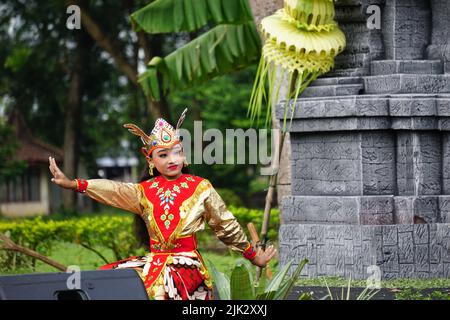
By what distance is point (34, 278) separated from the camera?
16.9 feet

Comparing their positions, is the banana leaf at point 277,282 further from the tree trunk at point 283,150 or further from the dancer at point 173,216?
the tree trunk at point 283,150

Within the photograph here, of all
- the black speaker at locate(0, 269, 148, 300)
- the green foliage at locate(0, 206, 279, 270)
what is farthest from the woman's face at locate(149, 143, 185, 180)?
the green foliage at locate(0, 206, 279, 270)

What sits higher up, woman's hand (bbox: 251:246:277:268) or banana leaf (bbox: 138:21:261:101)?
banana leaf (bbox: 138:21:261:101)

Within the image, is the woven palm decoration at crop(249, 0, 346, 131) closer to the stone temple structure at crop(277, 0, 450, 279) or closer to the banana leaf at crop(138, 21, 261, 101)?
the stone temple structure at crop(277, 0, 450, 279)

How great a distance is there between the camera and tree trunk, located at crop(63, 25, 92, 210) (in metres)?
25.5

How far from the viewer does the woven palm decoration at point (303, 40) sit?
853cm

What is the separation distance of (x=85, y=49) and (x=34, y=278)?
21.0 metres

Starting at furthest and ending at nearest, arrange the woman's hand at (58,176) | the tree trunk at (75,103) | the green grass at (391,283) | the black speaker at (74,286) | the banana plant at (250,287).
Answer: the tree trunk at (75,103), the green grass at (391,283), the woman's hand at (58,176), the banana plant at (250,287), the black speaker at (74,286)

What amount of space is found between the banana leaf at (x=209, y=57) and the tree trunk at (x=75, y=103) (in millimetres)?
11887

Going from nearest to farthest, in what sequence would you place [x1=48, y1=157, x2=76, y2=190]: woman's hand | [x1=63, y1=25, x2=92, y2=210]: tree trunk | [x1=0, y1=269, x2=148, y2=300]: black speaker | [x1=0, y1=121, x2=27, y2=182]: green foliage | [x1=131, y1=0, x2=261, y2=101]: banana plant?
[x1=0, y1=269, x2=148, y2=300]: black speaker
[x1=48, y1=157, x2=76, y2=190]: woman's hand
[x1=131, y1=0, x2=261, y2=101]: banana plant
[x1=63, y1=25, x2=92, y2=210]: tree trunk
[x1=0, y1=121, x2=27, y2=182]: green foliage

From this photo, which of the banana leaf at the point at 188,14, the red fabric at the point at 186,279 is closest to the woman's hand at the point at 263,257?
the red fabric at the point at 186,279

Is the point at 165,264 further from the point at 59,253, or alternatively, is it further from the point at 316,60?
the point at 59,253

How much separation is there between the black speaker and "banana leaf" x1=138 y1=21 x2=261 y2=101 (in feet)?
26.8
